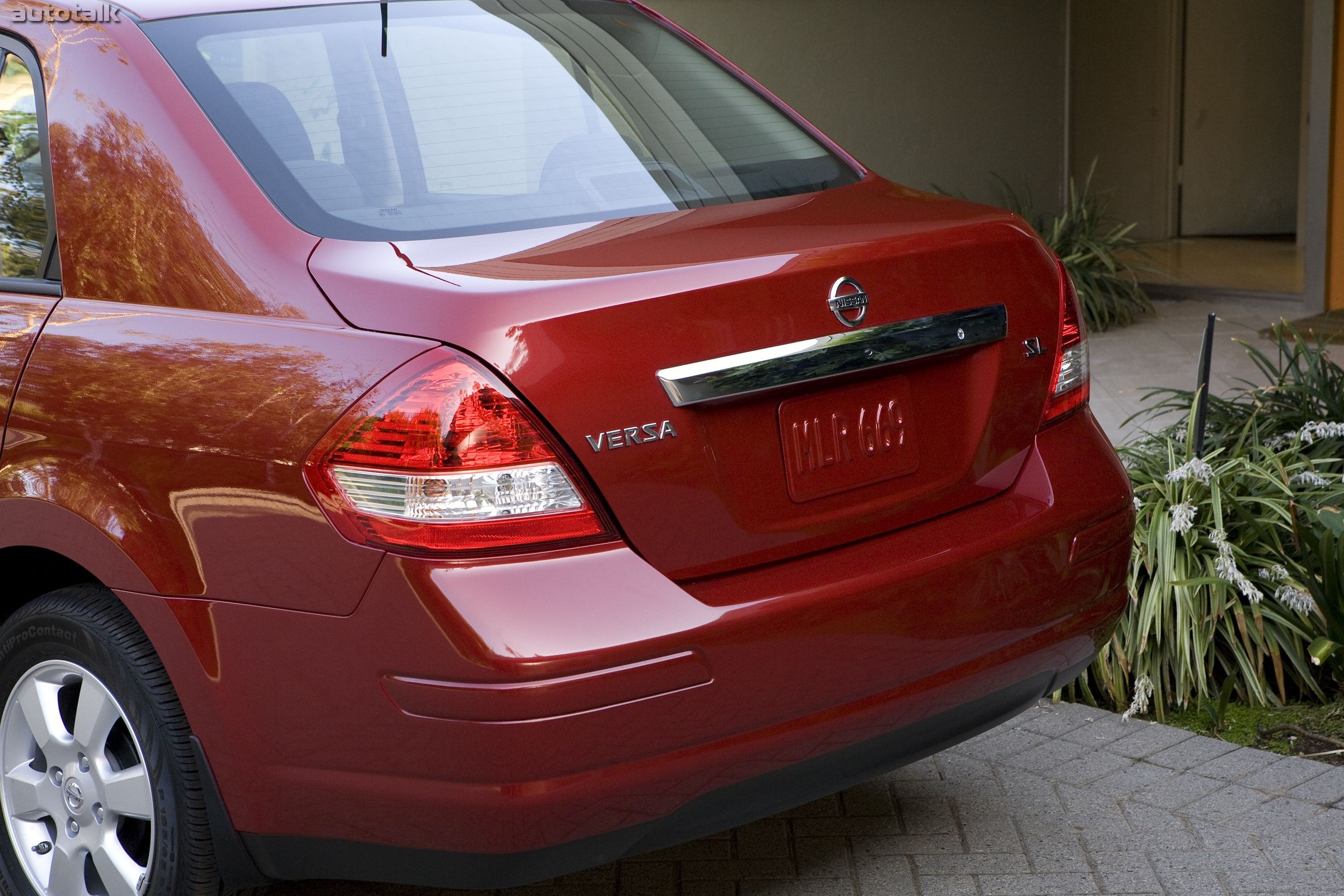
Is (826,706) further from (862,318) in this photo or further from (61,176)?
(61,176)

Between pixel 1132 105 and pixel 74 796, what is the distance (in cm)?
1333

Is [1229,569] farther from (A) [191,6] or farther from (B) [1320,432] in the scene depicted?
(A) [191,6]

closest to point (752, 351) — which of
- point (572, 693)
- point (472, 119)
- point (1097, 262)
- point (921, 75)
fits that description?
point (572, 693)

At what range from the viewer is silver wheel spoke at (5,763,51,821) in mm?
2539

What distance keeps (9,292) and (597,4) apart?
4.61 ft

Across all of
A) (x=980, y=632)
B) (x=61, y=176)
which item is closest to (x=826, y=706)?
(x=980, y=632)

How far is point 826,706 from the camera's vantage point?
2139mm

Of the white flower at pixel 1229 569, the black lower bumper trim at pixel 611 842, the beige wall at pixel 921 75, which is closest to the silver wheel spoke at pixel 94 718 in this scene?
the black lower bumper trim at pixel 611 842

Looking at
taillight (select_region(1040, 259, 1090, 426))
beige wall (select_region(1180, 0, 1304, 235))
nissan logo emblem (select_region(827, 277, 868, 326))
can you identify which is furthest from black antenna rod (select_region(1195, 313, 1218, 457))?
beige wall (select_region(1180, 0, 1304, 235))

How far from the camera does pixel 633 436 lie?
201 cm

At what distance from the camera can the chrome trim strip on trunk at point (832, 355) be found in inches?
80.2

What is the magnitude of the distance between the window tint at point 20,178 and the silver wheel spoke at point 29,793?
2.98 ft

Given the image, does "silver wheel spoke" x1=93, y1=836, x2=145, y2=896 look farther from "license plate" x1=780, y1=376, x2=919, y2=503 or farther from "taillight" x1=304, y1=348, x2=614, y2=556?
"license plate" x1=780, y1=376, x2=919, y2=503

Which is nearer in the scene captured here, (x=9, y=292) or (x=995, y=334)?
(x=995, y=334)
